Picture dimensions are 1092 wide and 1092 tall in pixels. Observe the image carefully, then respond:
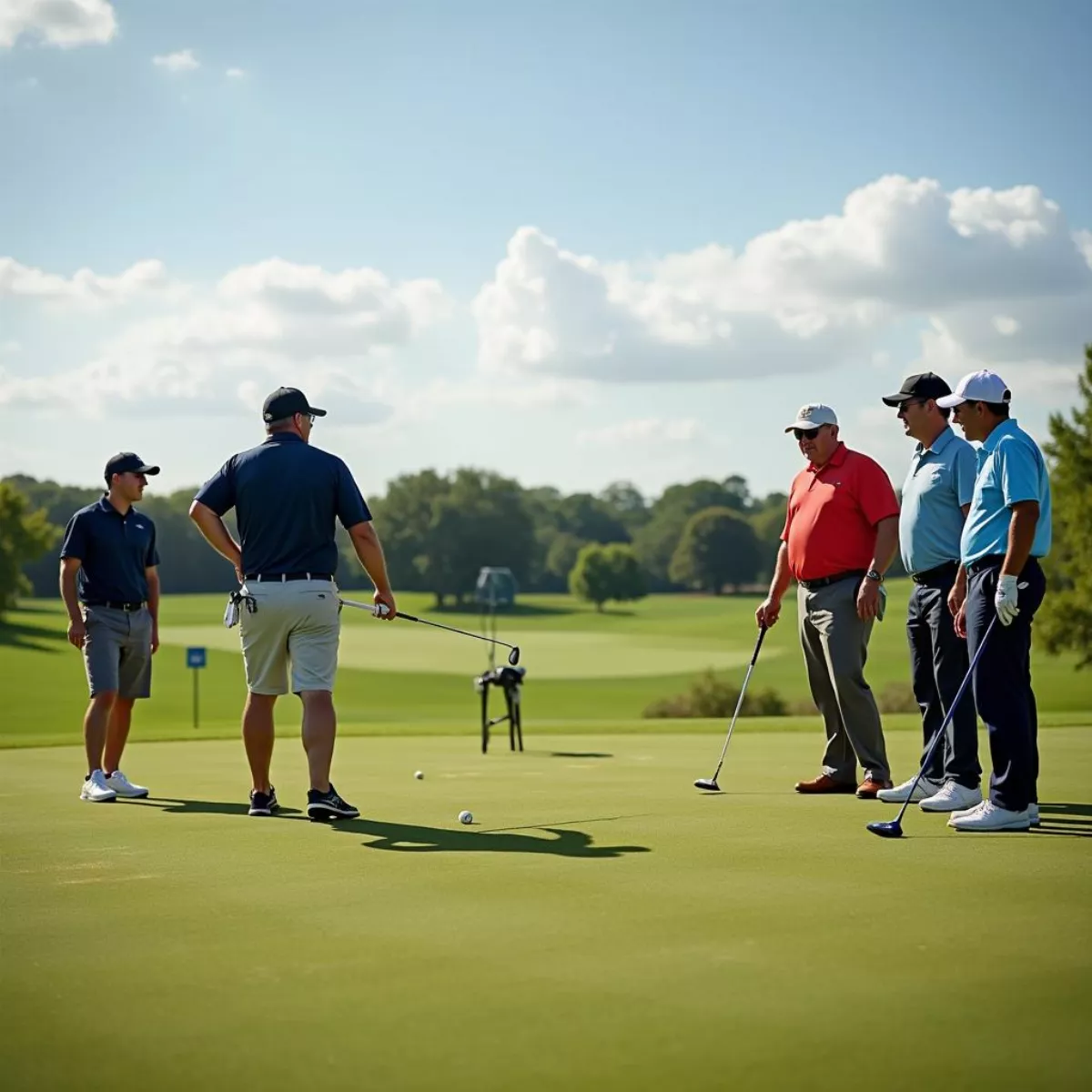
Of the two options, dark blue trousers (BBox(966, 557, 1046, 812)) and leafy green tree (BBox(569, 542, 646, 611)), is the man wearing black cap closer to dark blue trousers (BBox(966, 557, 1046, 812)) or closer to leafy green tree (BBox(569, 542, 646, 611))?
dark blue trousers (BBox(966, 557, 1046, 812))

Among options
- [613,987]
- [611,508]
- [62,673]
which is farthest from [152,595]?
[611,508]

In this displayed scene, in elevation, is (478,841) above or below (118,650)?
below

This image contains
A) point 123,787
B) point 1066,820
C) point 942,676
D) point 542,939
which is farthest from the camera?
point 123,787

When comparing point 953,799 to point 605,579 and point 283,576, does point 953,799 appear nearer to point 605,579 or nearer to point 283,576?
point 283,576

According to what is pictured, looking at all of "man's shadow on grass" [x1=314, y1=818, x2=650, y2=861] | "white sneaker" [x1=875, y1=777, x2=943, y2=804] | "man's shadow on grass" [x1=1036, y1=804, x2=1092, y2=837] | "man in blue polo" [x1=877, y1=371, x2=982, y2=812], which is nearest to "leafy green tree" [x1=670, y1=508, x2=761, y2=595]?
"man in blue polo" [x1=877, y1=371, x2=982, y2=812]

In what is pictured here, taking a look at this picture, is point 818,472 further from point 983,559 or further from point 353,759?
point 353,759

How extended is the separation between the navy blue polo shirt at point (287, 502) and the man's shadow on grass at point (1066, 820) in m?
3.82

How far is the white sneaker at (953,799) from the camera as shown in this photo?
7.54 meters

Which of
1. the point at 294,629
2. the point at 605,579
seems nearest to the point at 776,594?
the point at 294,629

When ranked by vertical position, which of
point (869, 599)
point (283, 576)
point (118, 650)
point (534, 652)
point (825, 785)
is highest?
point (283, 576)

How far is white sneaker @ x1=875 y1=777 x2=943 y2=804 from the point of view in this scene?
26.1 ft

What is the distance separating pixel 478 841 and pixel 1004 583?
108 inches

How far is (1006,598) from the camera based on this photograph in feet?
22.1

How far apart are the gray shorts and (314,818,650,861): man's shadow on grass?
2810 mm
